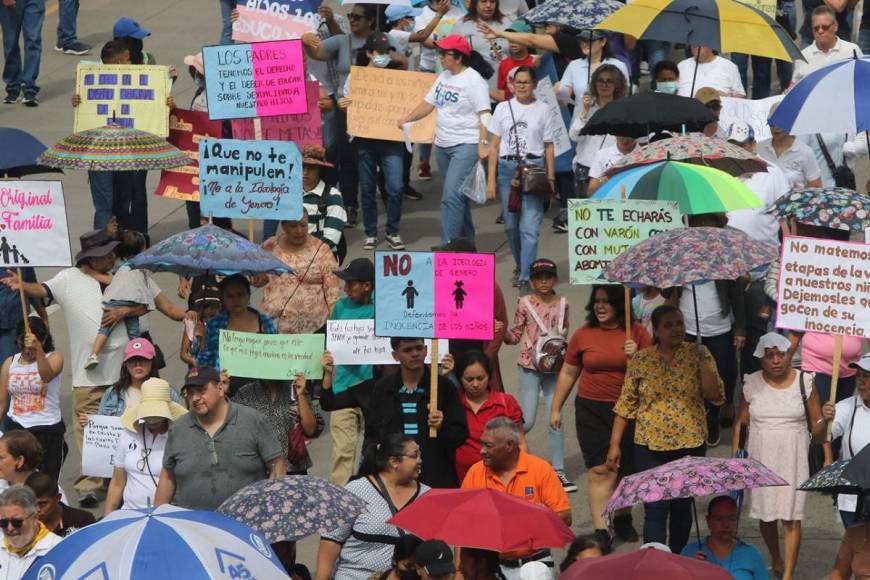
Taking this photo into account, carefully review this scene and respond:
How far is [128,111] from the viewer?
637 inches

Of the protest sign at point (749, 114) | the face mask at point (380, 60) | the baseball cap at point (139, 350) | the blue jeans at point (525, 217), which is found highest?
the face mask at point (380, 60)

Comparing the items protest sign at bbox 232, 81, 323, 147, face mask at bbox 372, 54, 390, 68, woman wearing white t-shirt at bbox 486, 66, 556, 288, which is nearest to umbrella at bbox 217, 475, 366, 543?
protest sign at bbox 232, 81, 323, 147

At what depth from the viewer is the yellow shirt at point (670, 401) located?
1162 cm

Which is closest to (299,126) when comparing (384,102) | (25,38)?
(384,102)

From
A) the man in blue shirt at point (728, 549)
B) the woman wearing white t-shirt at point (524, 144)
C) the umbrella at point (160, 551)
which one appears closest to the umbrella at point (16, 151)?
the woman wearing white t-shirt at point (524, 144)

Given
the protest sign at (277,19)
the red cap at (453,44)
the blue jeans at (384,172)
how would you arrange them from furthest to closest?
the blue jeans at (384,172) → the protest sign at (277,19) → the red cap at (453,44)

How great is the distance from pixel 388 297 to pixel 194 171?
515 cm

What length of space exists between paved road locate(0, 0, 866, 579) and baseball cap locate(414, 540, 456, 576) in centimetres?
334

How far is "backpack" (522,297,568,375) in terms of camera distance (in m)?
13.0

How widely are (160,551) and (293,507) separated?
151 centimetres

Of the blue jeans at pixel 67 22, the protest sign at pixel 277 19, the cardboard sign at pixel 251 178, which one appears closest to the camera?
the cardboard sign at pixel 251 178

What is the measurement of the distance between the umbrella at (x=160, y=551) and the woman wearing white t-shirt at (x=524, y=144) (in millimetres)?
7829

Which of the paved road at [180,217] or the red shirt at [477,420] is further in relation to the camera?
the paved road at [180,217]

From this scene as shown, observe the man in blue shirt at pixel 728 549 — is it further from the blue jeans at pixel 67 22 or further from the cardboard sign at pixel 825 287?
the blue jeans at pixel 67 22
